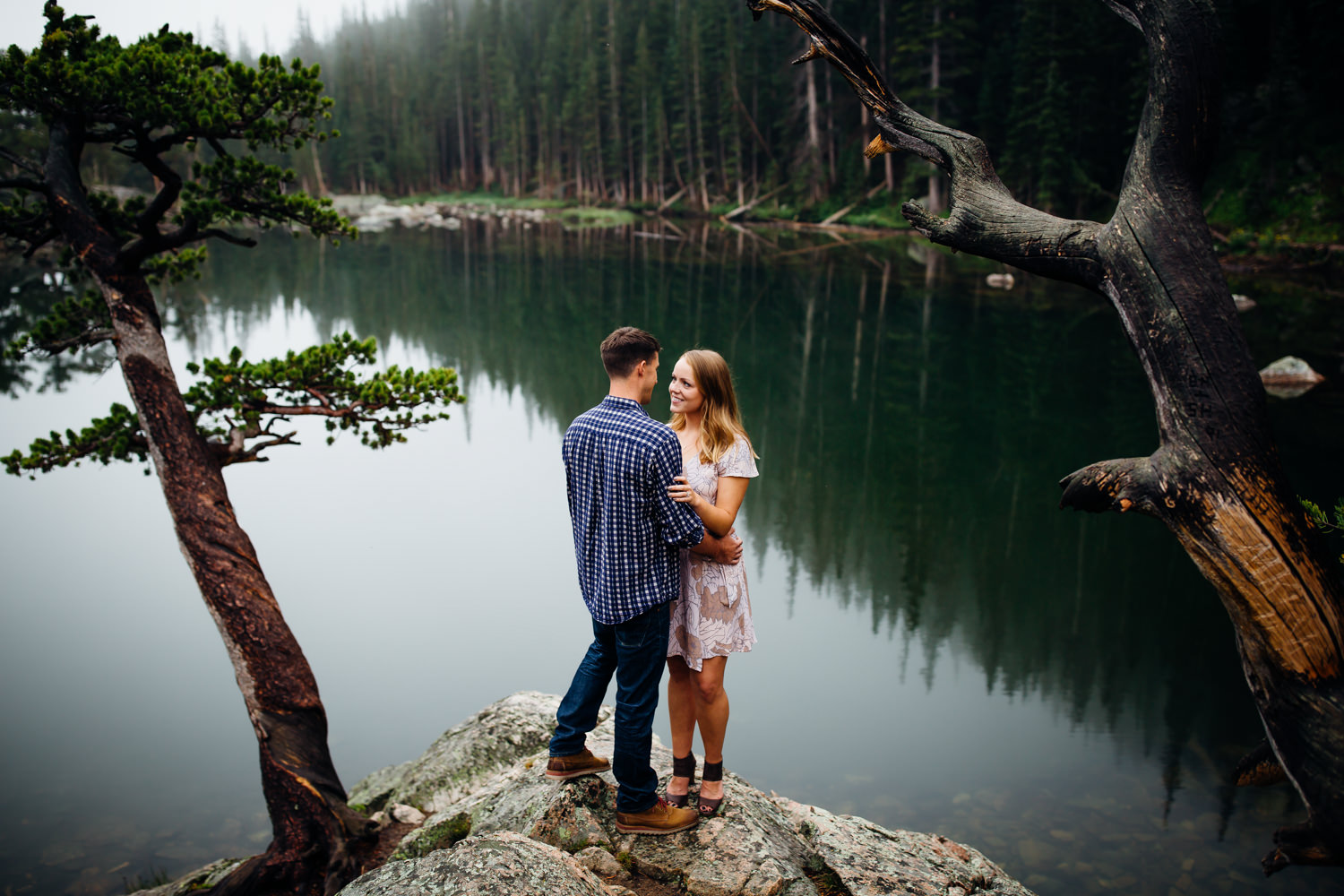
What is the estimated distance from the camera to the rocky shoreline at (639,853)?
2773 mm

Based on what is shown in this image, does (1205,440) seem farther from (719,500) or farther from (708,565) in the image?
(708,565)

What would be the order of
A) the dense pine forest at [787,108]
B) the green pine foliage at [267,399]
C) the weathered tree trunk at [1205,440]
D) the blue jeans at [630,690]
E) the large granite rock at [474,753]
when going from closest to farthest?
the weathered tree trunk at [1205,440] → the blue jeans at [630,690] → the large granite rock at [474,753] → the green pine foliage at [267,399] → the dense pine forest at [787,108]

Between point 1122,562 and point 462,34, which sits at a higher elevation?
point 462,34

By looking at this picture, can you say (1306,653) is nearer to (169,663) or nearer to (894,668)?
(894,668)

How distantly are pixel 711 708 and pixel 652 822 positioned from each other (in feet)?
1.56

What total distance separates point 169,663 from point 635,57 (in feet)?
176

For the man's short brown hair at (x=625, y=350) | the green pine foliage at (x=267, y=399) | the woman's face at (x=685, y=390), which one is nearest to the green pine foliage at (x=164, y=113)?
the green pine foliage at (x=267, y=399)

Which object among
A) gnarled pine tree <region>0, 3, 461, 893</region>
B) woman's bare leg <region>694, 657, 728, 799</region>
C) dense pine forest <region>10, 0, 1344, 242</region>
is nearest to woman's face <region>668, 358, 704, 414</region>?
woman's bare leg <region>694, 657, 728, 799</region>

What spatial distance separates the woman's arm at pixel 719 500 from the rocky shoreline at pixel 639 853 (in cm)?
120

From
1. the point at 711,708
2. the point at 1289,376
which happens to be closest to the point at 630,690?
the point at 711,708

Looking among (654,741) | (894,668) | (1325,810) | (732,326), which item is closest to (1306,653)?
(1325,810)

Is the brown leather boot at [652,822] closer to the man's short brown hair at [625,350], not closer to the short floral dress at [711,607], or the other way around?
the short floral dress at [711,607]

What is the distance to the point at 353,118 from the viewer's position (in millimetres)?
62781

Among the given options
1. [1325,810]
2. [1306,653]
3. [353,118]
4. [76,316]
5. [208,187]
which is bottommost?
[1325,810]
